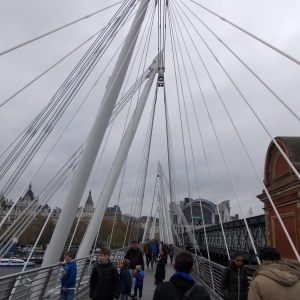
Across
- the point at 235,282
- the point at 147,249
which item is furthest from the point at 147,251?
the point at 235,282

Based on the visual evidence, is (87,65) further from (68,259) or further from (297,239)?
(297,239)

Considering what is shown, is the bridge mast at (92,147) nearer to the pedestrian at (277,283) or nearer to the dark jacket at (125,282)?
the dark jacket at (125,282)

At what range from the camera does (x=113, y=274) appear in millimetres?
5305

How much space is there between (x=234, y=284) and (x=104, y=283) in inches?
68.6

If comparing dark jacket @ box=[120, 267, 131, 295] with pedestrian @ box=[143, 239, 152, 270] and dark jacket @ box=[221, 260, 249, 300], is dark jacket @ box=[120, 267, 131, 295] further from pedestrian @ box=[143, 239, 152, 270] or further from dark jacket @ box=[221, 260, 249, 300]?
pedestrian @ box=[143, 239, 152, 270]

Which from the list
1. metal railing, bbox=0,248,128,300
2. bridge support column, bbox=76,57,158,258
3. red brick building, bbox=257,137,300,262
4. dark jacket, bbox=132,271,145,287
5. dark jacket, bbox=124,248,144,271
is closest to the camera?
metal railing, bbox=0,248,128,300

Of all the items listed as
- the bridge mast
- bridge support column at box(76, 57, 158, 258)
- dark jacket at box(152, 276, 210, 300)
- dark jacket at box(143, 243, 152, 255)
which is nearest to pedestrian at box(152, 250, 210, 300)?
dark jacket at box(152, 276, 210, 300)

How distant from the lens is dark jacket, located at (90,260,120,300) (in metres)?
5.23

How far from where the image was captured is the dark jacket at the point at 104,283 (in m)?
5.23

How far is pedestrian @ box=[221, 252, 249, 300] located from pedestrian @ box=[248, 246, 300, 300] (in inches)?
94.9

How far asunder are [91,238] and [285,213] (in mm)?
7742

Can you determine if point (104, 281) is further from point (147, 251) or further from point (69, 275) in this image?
point (147, 251)

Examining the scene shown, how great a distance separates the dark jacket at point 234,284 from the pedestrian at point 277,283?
241cm

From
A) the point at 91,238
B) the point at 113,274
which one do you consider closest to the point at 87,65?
the point at 91,238
